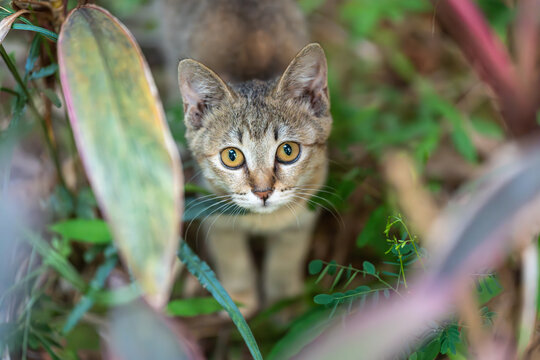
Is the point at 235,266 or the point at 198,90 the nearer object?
the point at 198,90

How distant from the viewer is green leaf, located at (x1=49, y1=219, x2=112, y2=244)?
6.74 feet

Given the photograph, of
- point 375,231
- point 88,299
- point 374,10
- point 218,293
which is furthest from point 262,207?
point 374,10

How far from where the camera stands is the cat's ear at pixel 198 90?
1.95 m

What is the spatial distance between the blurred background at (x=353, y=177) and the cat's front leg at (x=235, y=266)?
0.15 meters

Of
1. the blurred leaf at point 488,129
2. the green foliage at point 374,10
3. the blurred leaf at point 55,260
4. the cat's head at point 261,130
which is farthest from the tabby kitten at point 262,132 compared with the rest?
the blurred leaf at point 488,129

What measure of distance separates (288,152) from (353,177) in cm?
51

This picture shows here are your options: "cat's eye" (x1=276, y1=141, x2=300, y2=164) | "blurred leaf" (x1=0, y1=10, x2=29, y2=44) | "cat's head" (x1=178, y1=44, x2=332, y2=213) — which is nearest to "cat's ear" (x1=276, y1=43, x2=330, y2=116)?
"cat's head" (x1=178, y1=44, x2=332, y2=213)

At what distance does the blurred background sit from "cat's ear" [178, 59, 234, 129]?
0.88ft

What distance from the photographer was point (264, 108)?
205 cm

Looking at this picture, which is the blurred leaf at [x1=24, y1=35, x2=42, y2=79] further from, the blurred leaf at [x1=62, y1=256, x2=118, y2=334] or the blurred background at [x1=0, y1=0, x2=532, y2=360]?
the blurred leaf at [x1=62, y1=256, x2=118, y2=334]

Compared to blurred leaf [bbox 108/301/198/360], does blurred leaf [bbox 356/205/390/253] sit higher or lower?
lower

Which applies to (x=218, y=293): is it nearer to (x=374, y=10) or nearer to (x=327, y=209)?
(x=327, y=209)

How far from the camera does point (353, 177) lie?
2428mm

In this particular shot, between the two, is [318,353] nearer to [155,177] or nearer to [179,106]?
[155,177]
